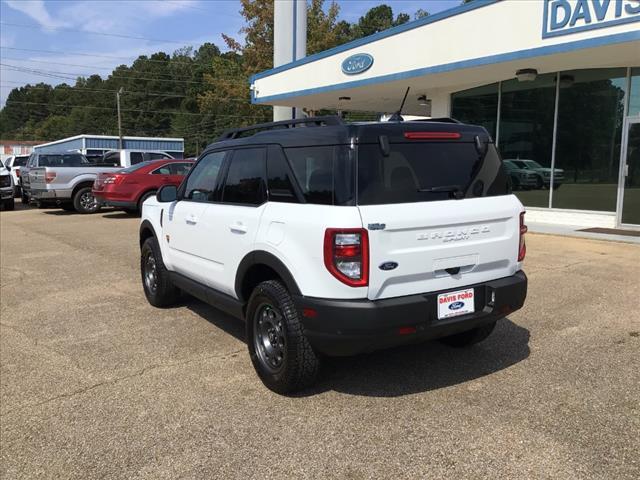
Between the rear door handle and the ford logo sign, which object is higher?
the ford logo sign

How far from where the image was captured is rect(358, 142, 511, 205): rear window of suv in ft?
10.9

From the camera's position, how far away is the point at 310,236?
3301mm

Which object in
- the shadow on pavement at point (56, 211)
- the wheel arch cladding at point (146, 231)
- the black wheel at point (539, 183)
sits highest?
the black wheel at point (539, 183)

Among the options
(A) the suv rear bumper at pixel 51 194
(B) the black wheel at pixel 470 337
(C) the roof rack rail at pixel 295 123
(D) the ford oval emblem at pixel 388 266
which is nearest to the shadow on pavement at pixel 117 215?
(A) the suv rear bumper at pixel 51 194

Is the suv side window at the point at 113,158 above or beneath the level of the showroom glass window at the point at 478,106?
beneath

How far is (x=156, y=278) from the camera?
228 inches

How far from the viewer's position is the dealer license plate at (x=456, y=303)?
3471mm

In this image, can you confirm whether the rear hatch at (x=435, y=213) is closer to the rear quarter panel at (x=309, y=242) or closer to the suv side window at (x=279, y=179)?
the rear quarter panel at (x=309, y=242)

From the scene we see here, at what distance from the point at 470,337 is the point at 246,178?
88.6 inches

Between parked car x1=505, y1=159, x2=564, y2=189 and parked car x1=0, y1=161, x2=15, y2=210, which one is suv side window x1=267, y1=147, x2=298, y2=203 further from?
parked car x1=0, y1=161, x2=15, y2=210

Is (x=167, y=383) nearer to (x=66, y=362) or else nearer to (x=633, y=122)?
(x=66, y=362)

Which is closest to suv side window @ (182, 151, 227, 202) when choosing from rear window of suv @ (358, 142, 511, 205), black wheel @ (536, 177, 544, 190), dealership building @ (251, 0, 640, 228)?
rear window of suv @ (358, 142, 511, 205)

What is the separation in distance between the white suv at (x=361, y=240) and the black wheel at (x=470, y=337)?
0.18 feet

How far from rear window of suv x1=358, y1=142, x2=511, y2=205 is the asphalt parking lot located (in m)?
1.38
